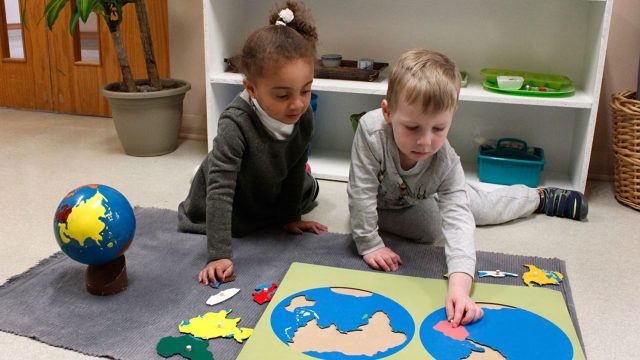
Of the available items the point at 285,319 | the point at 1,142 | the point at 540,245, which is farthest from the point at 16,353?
Answer: the point at 1,142

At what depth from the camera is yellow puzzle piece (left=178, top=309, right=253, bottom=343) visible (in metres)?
0.97

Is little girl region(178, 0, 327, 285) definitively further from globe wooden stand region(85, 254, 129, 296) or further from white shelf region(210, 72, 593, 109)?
white shelf region(210, 72, 593, 109)

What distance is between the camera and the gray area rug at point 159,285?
0.97 meters

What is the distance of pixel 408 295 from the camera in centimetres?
107

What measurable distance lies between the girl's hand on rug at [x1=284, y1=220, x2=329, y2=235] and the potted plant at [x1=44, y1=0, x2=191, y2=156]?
30.2 inches

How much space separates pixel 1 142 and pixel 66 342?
135cm

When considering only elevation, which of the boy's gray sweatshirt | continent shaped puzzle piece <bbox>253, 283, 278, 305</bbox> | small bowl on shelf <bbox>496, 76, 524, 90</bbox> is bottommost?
continent shaped puzzle piece <bbox>253, 283, 278, 305</bbox>

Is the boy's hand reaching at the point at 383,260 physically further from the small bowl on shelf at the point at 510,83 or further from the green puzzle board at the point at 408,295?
the small bowl on shelf at the point at 510,83

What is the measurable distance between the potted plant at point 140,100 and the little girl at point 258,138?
652 mm

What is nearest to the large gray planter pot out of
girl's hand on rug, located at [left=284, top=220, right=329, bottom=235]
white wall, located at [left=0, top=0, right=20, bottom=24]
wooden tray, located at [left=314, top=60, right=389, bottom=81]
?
wooden tray, located at [left=314, top=60, right=389, bottom=81]

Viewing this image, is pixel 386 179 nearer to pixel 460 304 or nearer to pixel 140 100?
pixel 460 304

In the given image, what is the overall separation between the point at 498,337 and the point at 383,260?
31 cm

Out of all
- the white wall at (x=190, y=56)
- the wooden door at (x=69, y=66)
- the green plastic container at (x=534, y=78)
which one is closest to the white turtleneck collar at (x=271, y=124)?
the green plastic container at (x=534, y=78)

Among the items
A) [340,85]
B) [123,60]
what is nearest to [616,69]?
[340,85]
